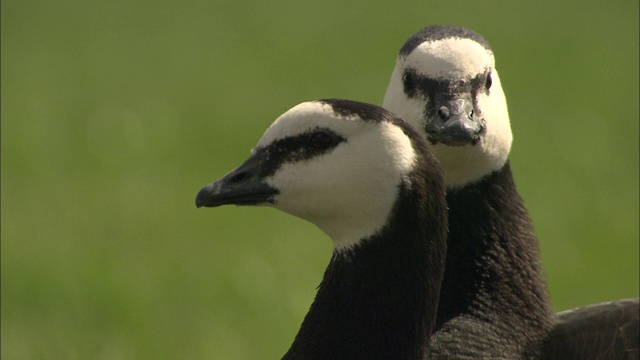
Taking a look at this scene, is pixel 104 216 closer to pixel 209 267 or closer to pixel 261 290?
pixel 209 267

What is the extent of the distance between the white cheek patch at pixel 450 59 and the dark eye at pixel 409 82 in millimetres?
37

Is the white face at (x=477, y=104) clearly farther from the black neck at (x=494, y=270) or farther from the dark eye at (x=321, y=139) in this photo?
the dark eye at (x=321, y=139)

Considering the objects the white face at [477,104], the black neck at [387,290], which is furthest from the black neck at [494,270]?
the black neck at [387,290]

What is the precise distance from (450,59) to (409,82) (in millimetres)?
Result: 221

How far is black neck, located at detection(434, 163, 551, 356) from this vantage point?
5844 mm

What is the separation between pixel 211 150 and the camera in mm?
11945

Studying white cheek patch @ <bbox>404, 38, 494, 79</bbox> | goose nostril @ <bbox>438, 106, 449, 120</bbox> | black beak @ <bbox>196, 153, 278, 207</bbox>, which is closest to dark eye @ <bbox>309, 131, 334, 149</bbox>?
black beak @ <bbox>196, 153, 278, 207</bbox>

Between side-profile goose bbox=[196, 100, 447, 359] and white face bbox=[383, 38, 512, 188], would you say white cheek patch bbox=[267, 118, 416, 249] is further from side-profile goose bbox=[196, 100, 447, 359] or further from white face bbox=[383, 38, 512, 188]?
white face bbox=[383, 38, 512, 188]

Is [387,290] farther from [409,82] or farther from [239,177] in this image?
[409,82]

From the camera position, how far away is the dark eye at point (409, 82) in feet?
19.4

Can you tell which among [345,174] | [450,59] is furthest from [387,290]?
[450,59]

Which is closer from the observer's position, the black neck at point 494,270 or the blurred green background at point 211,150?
the black neck at point 494,270

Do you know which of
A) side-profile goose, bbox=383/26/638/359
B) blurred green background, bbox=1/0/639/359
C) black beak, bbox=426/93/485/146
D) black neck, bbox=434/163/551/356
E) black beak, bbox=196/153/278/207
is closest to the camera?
black beak, bbox=196/153/278/207

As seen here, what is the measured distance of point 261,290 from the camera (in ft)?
29.4
